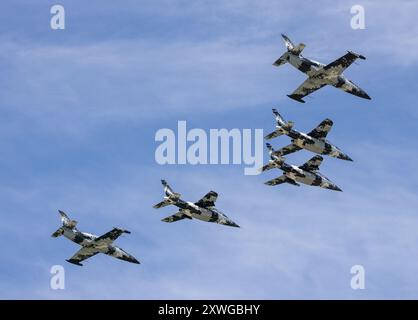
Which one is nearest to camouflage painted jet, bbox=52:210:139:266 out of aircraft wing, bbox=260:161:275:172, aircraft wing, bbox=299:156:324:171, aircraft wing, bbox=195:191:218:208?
aircraft wing, bbox=195:191:218:208

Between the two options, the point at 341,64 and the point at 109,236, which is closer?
the point at 109,236

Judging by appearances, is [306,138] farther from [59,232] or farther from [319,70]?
[59,232]

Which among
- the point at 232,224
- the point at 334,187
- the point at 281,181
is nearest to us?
the point at 232,224

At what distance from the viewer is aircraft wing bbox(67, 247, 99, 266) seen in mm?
165675

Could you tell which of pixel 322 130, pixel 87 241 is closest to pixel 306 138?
pixel 322 130

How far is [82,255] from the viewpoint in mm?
166875

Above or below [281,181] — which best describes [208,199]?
below

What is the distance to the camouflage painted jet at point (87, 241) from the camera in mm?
160725

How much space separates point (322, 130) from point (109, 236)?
35.8 metres

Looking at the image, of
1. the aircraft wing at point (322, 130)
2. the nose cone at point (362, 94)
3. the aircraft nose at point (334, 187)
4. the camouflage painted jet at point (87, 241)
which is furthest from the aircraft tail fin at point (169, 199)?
the nose cone at point (362, 94)

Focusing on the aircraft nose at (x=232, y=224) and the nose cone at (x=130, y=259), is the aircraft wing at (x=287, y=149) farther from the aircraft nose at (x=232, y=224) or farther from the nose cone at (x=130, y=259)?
the nose cone at (x=130, y=259)

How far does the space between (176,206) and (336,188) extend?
2644cm

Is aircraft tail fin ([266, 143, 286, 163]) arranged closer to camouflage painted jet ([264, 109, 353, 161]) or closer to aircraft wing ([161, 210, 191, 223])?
camouflage painted jet ([264, 109, 353, 161])
